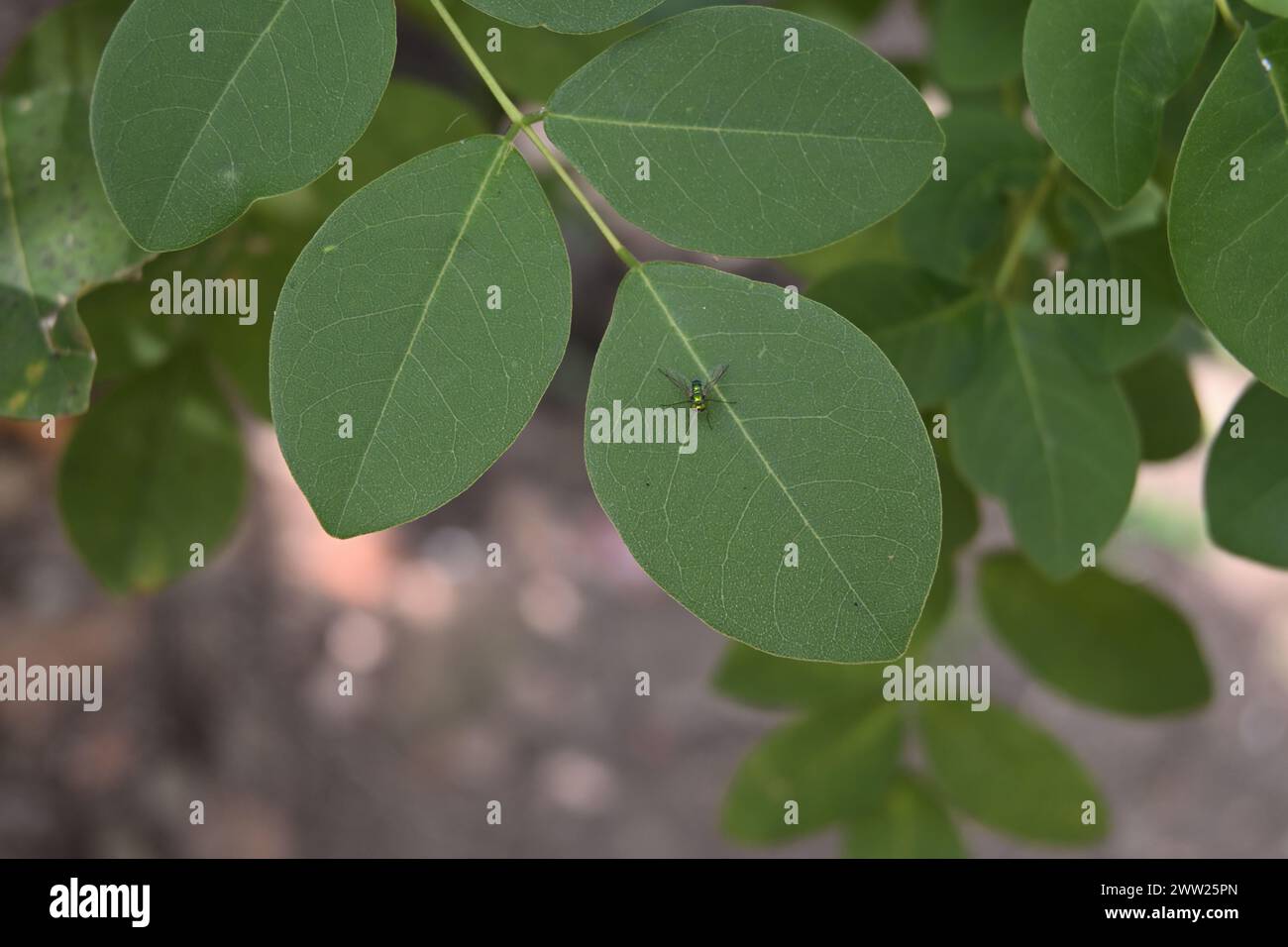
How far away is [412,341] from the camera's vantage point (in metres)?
0.83

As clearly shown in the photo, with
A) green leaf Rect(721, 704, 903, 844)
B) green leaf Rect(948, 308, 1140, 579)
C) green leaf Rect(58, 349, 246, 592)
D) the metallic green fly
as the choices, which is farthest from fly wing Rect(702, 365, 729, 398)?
green leaf Rect(721, 704, 903, 844)

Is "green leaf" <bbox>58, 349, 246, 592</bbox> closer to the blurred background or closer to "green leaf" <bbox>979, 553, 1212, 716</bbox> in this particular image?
"green leaf" <bbox>979, 553, 1212, 716</bbox>

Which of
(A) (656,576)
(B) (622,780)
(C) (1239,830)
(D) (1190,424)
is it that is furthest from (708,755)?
(A) (656,576)

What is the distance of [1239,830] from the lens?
3268mm

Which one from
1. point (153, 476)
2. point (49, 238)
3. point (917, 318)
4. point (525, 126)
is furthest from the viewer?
point (153, 476)

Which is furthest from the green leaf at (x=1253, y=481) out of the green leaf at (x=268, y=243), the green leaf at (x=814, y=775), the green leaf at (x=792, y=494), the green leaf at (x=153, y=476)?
the green leaf at (x=153, y=476)

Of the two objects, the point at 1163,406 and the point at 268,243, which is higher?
the point at 268,243

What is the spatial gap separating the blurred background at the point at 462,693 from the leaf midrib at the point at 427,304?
2199 mm

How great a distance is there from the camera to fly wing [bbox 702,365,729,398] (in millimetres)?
836

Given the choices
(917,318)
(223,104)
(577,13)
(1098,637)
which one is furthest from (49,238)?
(1098,637)

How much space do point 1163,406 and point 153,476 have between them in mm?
1344

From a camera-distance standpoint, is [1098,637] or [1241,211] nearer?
[1241,211]

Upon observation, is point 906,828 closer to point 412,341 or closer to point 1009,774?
point 1009,774

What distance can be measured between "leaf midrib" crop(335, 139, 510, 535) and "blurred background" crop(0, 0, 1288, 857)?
2.20 m
